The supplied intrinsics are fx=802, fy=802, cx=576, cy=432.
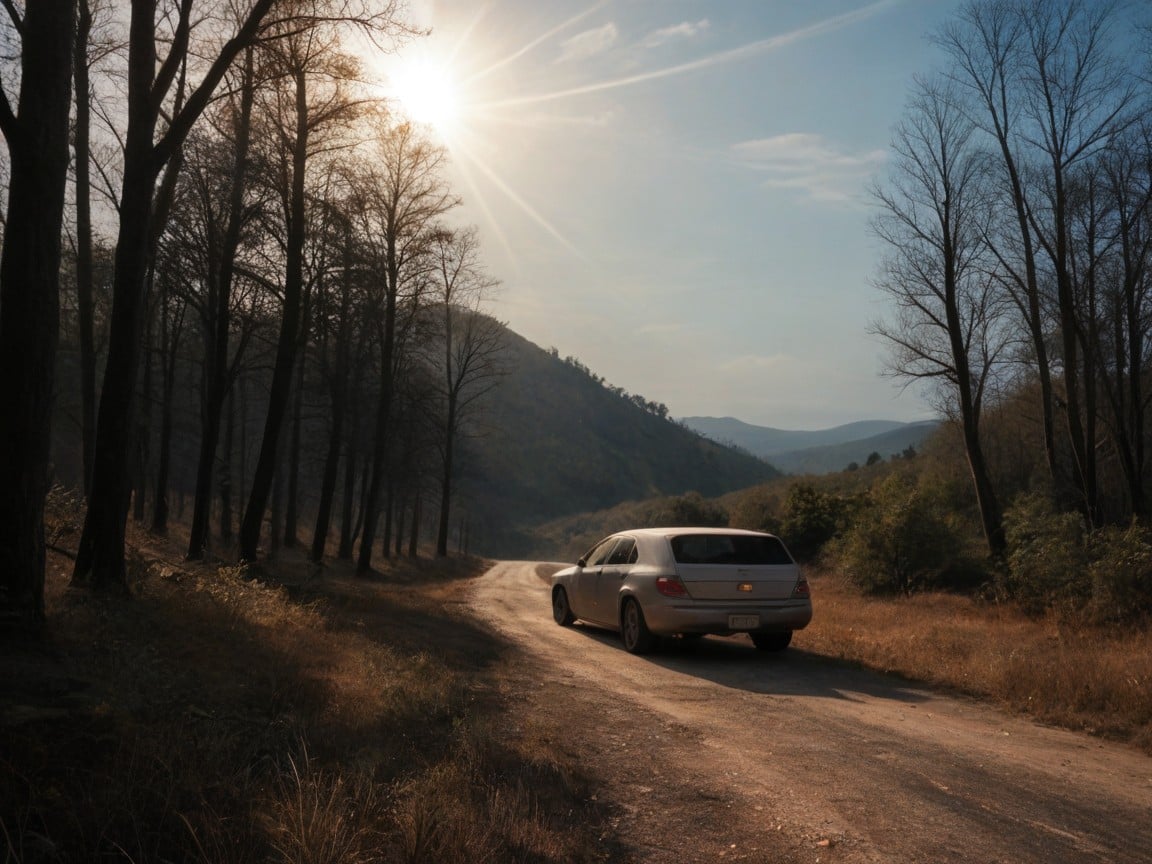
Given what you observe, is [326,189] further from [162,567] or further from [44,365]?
[44,365]

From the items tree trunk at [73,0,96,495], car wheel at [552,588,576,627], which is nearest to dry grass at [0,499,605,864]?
car wheel at [552,588,576,627]

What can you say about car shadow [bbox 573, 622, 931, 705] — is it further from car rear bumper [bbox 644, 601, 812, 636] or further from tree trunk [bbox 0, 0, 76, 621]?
tree trunk [bbox 0, 0, 76, 621]

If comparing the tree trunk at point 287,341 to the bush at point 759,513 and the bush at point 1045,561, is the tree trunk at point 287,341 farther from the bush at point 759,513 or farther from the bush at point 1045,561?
the bush at point 759,513

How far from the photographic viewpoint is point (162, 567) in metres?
10.9

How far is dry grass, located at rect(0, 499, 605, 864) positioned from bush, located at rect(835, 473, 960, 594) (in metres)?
15.1

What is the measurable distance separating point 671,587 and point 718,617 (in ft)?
2.25

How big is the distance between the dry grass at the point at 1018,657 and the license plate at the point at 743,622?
1.40m

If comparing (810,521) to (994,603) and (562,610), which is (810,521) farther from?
(562,610)

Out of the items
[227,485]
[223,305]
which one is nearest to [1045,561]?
[223,305]

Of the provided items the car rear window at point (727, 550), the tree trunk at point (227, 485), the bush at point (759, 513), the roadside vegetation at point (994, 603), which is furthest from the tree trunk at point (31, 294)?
the bush at point (759, 513)

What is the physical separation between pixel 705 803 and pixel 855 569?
17.6m

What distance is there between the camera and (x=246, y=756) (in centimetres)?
408

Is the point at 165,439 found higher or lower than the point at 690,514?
higher

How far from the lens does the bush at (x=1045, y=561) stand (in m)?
13.1
